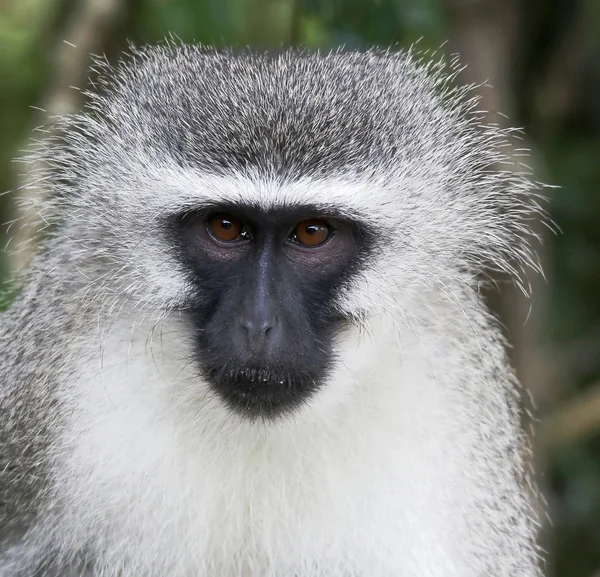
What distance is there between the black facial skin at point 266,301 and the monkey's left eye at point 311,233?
14 mm

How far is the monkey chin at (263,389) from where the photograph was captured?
2.86 m

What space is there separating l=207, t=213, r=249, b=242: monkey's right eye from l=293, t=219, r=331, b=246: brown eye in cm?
16

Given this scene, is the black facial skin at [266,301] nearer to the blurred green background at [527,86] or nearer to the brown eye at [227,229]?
the brown eye at [227,229]

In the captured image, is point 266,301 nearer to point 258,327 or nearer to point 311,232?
point 258,327

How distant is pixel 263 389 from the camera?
290cm

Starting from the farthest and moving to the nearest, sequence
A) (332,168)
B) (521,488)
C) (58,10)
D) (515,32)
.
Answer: (515,32) → (58,10) → (521,488) → (332,168)

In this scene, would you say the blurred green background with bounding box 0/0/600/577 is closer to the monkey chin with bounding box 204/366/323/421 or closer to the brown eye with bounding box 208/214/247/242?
the brown eye with bounding box 208/214/247/242

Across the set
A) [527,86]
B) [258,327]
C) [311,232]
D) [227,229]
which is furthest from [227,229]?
[527,86]

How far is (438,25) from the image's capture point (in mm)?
4305

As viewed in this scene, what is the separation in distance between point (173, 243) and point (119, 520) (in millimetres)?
946

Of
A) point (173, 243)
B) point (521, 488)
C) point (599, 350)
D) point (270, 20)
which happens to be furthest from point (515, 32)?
point (173, 243)

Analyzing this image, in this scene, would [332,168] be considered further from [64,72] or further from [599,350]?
[599,350]

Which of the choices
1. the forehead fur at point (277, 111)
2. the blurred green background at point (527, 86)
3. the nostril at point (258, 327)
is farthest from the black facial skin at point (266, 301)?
the blurred green background at point (527, 86)

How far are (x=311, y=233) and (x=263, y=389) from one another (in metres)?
0.50
